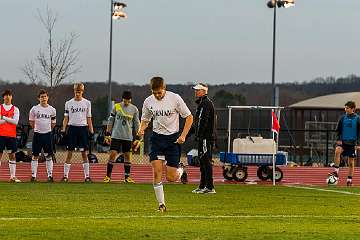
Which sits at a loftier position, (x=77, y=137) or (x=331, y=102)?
(x=331, y=102)

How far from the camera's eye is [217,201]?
1588cm

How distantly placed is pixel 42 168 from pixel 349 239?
18.8 meters

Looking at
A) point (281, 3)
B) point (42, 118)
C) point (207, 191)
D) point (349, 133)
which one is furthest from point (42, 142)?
point (281, 3)

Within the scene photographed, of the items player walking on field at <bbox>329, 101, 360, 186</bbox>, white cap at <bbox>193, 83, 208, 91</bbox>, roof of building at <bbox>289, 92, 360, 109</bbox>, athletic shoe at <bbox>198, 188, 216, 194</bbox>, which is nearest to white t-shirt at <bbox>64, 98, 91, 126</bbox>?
white cap at <bbox>193, 83, 208, 91</bbox>

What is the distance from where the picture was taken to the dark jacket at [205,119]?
60.0 feet

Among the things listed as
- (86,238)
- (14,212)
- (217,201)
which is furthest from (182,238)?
(217,201)

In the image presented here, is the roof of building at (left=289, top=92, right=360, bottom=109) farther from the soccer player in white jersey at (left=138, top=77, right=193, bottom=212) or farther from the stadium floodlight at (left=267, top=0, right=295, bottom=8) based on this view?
the soccer player in white jersey at (left=138, top=77, right=193, bottom=212)

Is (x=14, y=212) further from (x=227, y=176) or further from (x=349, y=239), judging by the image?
(x=227, y=176)

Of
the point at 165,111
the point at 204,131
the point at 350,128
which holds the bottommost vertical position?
the point at 204,131


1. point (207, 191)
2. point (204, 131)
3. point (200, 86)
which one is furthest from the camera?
point (204, 131)

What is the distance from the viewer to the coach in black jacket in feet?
59.9

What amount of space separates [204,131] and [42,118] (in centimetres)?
413

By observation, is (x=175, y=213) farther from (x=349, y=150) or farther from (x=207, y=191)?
(x=349, y=150)

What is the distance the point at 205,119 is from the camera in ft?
60.4
